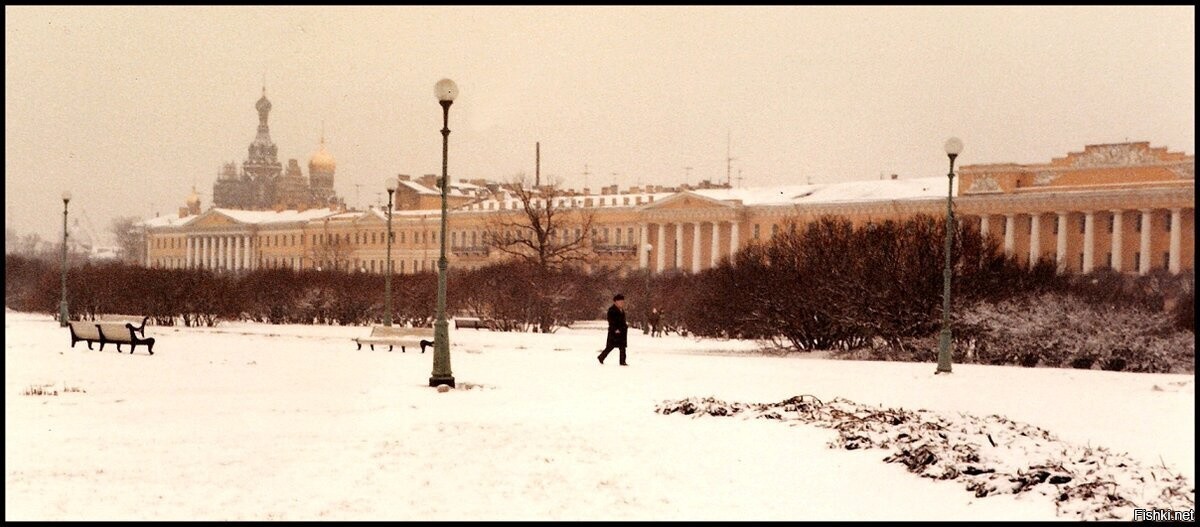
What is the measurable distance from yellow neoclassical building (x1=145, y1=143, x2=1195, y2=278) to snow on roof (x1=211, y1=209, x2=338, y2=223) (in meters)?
0.27

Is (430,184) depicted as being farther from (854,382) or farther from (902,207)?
(854,382)

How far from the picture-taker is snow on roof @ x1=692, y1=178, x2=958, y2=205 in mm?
81875

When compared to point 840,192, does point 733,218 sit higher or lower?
lower

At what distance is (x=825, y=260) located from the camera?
29.4 m

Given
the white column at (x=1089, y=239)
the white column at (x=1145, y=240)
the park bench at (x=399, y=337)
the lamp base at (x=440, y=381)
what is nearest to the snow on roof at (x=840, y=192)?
the white column at (x=1089, y=239)

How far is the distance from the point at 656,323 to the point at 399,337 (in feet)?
58.2

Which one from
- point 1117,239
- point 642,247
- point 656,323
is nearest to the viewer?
point 656,323

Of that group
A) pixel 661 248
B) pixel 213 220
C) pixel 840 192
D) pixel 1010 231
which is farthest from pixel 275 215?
pixel 1010 231

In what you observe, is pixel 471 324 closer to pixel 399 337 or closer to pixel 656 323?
pixel 656 323

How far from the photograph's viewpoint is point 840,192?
86.2 metres

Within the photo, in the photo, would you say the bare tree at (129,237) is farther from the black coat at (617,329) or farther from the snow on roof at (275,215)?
the black coat at (617,329)

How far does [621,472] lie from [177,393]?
7170 mm

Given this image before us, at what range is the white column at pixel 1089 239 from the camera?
7531 cm

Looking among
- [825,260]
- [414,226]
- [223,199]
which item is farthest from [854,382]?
[223,199]
